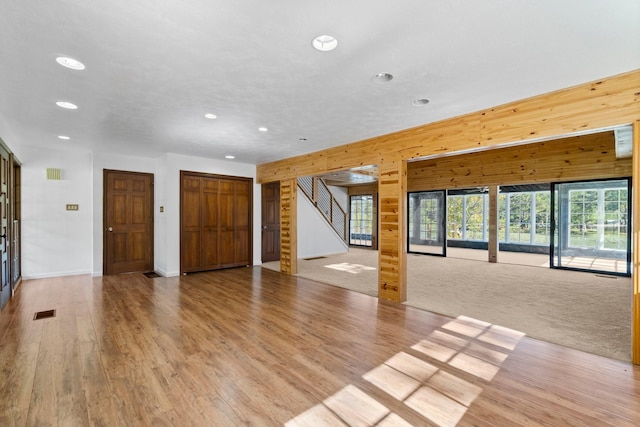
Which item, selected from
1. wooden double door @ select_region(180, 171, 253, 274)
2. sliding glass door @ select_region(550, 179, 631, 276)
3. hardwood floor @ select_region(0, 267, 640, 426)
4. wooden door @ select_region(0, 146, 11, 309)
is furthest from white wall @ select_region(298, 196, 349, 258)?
wooden door @ select_region(0, 146, 11, 309)

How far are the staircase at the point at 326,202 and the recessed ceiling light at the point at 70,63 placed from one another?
7058mm

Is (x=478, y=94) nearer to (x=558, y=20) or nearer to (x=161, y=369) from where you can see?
(x=558, y=20)

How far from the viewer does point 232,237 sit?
23.9ft

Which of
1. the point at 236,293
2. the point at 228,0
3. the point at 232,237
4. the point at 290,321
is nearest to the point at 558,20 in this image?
the point at 228,0

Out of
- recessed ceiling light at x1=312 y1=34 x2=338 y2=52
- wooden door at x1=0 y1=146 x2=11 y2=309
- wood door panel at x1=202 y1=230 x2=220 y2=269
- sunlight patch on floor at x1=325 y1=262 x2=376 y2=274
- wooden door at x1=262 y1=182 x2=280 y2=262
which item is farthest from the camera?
wooden door at x1=262 y1=182 x2=280 y2=262

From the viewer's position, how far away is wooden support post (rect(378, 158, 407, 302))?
14.4 ft

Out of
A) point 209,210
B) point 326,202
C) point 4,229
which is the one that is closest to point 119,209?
point 209,210

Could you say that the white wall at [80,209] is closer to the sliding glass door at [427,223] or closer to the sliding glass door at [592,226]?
the sliding glass door at [427,223]

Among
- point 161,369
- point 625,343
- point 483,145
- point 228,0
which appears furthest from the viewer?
point 483,145

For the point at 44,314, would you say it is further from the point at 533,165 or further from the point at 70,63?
the point at 533,165

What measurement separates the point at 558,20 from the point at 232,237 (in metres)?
6.76

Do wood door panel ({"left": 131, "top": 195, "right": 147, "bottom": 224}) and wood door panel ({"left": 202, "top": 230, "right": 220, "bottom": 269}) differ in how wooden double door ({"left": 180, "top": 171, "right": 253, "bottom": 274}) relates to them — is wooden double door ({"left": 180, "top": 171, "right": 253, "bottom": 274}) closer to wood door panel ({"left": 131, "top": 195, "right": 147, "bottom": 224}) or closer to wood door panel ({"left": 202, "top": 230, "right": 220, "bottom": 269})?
wood door panel ({"left": 202, "top": 230, "right": 220, "bottom": 269})

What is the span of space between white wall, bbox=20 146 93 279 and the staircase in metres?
5.51

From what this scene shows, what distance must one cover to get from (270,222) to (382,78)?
238 inches
